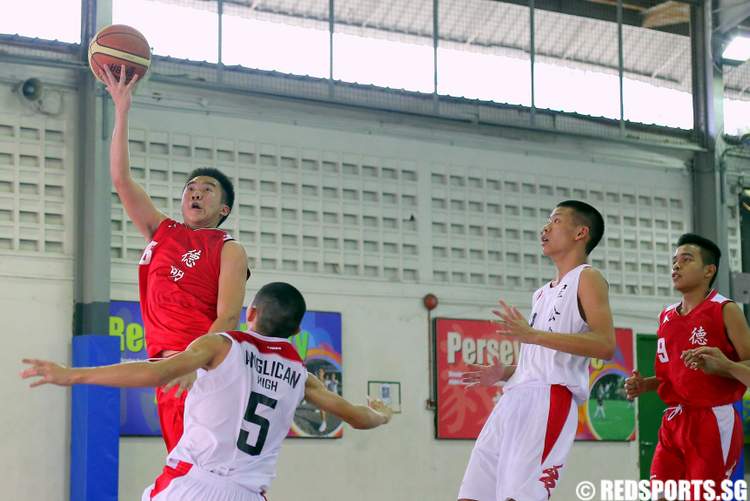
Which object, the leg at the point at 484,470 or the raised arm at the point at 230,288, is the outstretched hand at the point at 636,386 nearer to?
the leg at the point at 484,470

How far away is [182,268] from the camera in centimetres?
555

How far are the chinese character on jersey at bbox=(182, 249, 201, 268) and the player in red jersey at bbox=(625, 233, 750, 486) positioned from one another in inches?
120

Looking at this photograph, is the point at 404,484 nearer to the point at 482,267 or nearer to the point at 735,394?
the point at 482,267

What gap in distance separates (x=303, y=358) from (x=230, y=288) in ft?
18.5

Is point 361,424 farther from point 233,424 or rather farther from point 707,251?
point 707,251

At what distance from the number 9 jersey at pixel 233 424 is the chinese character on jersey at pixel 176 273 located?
1.17m

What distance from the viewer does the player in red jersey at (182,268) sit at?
5379 millimetres

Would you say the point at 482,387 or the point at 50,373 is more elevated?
the point at 50,373

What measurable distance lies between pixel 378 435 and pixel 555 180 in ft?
12.4

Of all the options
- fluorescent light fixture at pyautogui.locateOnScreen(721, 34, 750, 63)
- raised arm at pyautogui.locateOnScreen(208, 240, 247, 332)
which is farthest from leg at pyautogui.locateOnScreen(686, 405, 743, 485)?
fluorescent light fixture at pyautogui.locateOnScreen(721, 34, 750, 63)

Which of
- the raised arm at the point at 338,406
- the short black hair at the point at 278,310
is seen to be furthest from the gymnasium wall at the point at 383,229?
the short black hair at the point at 278,310

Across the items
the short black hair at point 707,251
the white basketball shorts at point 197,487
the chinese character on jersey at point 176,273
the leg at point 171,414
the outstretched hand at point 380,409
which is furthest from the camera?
the short black hair at point 707,251

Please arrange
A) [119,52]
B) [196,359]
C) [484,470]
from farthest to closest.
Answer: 1. [119,52]
2. [484,470]
3. [196,359]

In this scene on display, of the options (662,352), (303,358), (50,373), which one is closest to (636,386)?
(662,352)
